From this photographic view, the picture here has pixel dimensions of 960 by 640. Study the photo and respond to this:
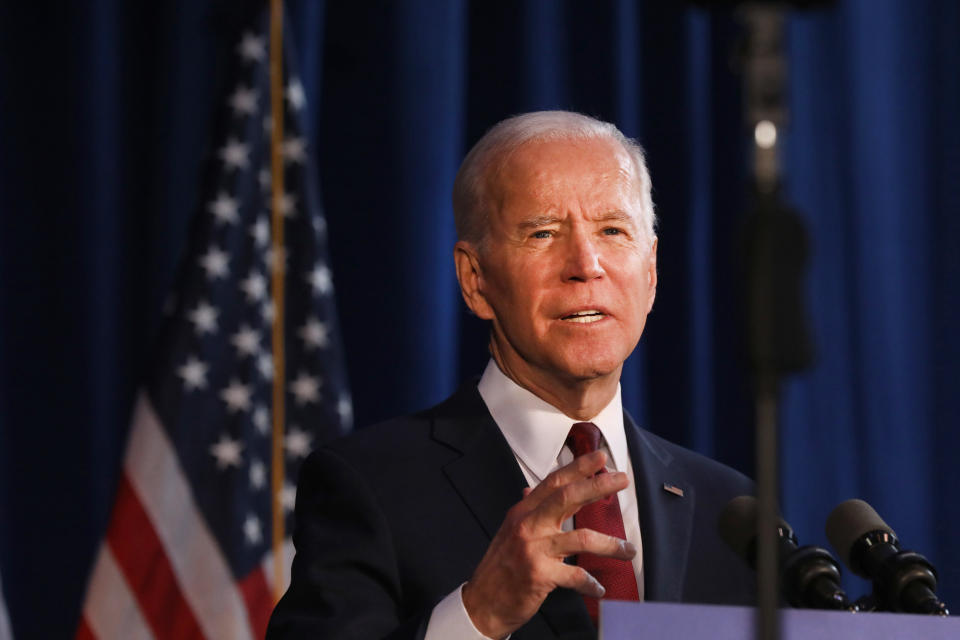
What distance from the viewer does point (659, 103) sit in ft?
12.0

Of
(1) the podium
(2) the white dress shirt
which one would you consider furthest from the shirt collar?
(1) the podium

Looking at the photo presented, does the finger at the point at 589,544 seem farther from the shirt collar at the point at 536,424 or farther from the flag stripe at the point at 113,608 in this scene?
the flag stripe at the point at 113,608

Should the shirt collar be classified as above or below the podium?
above

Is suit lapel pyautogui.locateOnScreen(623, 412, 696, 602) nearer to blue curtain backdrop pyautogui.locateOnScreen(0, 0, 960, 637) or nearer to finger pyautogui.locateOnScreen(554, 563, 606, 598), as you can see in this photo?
finger pyautogui.locateOnScreen(554, 563, 606, 598)

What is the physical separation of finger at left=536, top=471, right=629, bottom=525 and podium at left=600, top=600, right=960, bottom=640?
0.46 feet

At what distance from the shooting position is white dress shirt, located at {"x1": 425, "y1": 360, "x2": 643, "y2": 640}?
6.35 ft

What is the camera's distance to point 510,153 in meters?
2.01

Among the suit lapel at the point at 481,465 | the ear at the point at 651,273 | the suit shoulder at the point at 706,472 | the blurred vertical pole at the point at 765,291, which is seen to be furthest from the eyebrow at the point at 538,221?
the blurred vertical pole at the point at 765,291

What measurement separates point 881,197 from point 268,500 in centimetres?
199

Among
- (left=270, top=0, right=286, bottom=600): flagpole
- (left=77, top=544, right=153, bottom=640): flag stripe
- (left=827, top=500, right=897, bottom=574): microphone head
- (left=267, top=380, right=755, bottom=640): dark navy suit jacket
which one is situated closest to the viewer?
(left=827, top=500, right=897, bottom=574): microphone head

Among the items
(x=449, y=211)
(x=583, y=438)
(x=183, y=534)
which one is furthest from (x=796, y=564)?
(x=449, y=211)

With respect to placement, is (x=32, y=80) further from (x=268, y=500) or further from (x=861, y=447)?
(x=861, y=447)

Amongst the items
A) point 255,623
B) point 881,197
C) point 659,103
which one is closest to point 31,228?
point 255,623

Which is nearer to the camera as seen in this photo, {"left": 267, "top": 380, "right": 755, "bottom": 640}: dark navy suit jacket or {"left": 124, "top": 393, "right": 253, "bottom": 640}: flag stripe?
{"left": 267, "top": 380, "right": 755, "bottom": 640}: dark navy suit jacket
